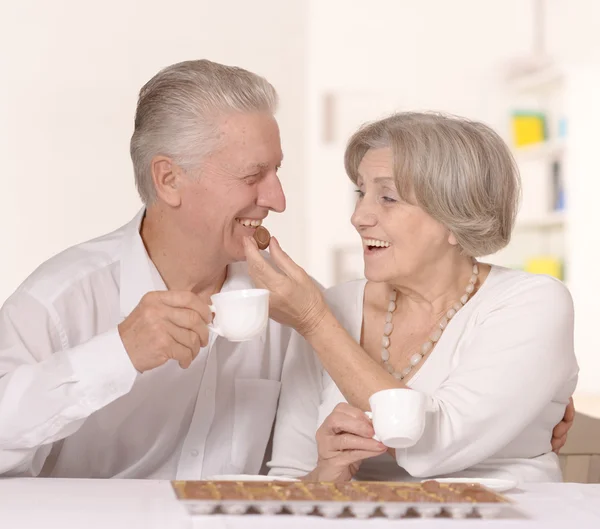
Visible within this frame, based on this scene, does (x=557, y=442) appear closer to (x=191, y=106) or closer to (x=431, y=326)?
(x=431, y=326)

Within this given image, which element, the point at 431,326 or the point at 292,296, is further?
the point at 431,326

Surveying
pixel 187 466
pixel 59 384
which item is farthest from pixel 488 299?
pixel 59 384

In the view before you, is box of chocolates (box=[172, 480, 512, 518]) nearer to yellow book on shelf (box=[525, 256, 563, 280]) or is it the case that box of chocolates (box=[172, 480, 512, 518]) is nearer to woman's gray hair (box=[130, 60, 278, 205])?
woman's gray hair (box=[130, 60, 278, 205])

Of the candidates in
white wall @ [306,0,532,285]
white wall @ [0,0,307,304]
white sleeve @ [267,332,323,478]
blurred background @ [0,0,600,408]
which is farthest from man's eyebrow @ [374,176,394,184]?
white wall @ [306,0,532,285]

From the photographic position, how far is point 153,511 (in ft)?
4.15

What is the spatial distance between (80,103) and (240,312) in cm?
425

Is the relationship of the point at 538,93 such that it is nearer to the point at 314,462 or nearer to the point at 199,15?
the point at 199,15

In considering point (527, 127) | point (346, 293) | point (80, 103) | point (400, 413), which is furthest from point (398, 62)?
point (400, 413)

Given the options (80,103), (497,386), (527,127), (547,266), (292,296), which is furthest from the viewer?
(527,127)

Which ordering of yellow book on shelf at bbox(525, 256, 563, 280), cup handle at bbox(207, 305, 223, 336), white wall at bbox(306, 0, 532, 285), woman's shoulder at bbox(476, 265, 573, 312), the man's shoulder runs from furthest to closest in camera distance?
white wall at bbox(306, 0, 532, 285) < yellow book on shelf at bbox(525, 256, 563, 280) < the man's shoulder < woman's shoulder at bbox(476, 265, 573, 312) < cup handle at bbox(207, 305, 223, 336)

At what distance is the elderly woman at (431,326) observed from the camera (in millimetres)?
1683

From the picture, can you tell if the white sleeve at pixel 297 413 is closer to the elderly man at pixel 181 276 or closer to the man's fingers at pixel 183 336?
the elderly man at pixel 181 276

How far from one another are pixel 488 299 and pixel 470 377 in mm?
239

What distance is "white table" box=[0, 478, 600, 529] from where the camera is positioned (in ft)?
3.93
